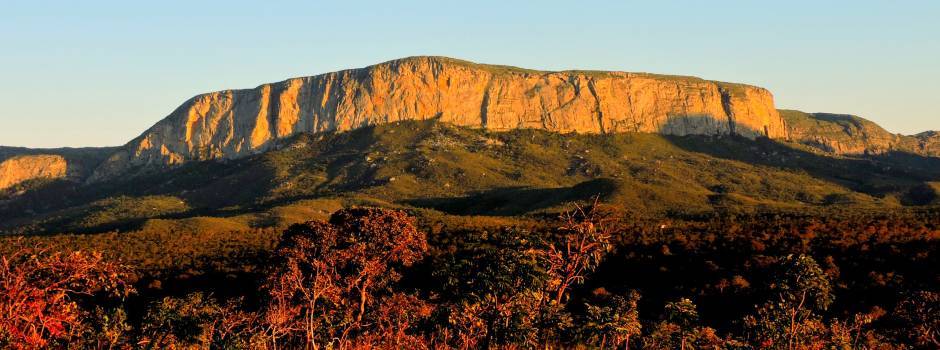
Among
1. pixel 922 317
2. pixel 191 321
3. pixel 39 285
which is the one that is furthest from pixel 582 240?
pixel 191 321

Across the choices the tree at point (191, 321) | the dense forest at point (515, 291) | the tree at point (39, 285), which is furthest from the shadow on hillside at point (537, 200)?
the tree at point (39, 285)

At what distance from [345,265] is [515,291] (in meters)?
19.1

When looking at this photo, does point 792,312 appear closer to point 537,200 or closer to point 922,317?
point 922,317

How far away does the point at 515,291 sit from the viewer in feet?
142

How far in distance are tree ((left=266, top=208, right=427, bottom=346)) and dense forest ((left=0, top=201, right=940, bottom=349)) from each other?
0.17 meters

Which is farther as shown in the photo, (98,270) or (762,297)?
(762,297)

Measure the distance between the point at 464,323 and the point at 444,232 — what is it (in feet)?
247

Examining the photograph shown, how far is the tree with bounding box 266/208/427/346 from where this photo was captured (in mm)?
54594

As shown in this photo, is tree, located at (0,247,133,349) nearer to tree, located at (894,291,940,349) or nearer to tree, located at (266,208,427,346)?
tree, located at (266,208,427,346)

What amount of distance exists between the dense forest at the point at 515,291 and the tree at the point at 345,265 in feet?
0.56

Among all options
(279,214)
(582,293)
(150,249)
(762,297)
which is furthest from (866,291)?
(279,214)

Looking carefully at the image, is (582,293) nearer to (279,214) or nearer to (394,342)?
(394,342)

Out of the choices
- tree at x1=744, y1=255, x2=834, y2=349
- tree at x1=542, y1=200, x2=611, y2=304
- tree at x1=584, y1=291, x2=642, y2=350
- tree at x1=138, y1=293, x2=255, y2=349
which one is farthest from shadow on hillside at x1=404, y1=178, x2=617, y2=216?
tree at x1=542, y1=200, x2=611, y2=304

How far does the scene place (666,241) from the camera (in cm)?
9850
